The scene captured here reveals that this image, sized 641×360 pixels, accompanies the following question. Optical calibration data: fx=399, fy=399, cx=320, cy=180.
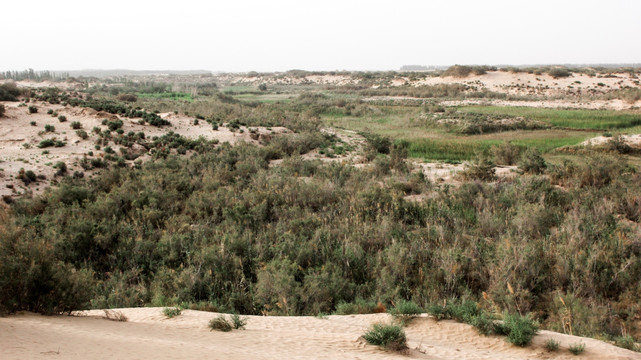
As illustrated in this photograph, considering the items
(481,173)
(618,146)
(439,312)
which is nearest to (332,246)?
(439,312)

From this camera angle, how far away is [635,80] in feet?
203

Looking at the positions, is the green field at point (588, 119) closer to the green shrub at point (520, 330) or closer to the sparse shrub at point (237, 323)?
the green shrub at point (520, 330)

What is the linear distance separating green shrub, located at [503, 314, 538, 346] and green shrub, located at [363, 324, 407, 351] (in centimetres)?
164

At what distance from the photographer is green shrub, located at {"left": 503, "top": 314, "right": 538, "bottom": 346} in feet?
19.1

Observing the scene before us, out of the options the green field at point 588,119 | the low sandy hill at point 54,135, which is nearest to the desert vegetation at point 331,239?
the low sandy hill at point 54,135

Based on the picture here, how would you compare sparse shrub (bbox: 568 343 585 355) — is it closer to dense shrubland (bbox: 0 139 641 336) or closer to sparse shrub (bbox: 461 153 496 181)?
dense shrubland (bbox: 0 139 641 336)

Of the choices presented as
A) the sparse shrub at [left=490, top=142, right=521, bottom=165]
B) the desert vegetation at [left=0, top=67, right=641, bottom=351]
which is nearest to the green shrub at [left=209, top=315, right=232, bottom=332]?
the desert vegetation at [left=0, top=67, right=641, bottom=351]

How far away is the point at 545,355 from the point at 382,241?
5.78m

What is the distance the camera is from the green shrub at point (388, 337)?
562 cm

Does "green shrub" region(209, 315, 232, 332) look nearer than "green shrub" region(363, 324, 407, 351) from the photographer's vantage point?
No

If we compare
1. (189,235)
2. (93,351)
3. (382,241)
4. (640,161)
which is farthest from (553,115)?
(93,351)

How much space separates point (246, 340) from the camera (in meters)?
5.87

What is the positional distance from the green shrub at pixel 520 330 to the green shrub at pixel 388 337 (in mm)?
1644

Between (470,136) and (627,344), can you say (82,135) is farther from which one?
(470,136)
